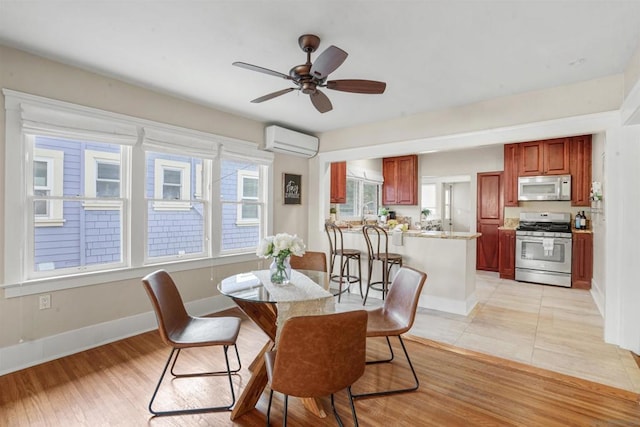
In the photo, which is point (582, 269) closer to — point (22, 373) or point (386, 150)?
point (386, 150)

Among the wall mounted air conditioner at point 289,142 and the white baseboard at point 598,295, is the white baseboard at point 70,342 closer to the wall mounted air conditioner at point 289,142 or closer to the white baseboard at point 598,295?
the wall mounted air conditioner at point 289,142

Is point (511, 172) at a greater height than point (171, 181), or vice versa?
point (511, 172)

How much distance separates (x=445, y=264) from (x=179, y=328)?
123 inches

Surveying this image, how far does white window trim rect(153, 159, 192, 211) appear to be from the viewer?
135 inches

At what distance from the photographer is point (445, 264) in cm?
395

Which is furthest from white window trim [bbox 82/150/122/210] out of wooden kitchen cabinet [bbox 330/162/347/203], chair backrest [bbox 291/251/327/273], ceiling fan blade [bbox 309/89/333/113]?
wooden kitchen cabinet [bbox 330/162/347/203]

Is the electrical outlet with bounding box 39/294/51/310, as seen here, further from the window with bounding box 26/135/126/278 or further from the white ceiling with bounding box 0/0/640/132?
the white ceiling with bounding box 0/0/640/132

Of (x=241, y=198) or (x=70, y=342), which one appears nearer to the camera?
(x=70, y=342)

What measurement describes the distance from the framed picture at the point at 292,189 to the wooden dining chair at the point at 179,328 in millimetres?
2658

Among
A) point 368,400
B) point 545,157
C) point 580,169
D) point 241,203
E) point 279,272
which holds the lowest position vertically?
point 368,400

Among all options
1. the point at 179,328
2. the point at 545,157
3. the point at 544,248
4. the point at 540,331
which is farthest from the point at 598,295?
the point at 179,328

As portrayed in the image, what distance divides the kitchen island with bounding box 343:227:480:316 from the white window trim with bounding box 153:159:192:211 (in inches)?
112

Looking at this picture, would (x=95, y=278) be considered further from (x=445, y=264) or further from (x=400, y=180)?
(x=400, y=180)

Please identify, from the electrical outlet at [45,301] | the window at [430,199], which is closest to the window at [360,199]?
the window at [430,199]
